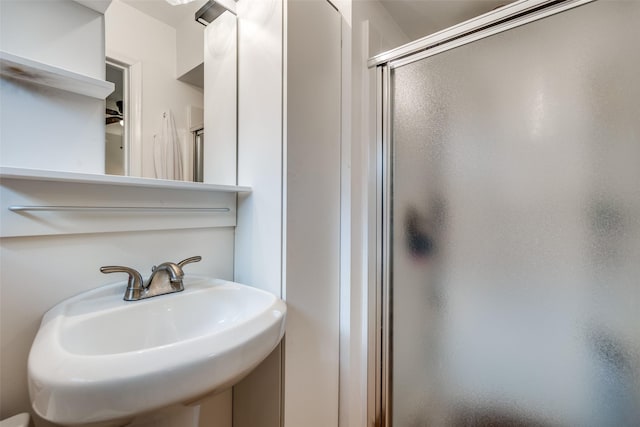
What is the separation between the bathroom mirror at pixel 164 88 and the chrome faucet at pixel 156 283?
294 millimetres

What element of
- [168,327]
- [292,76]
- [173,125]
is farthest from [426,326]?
[173,125]

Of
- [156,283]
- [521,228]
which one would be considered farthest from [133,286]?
[521,228]

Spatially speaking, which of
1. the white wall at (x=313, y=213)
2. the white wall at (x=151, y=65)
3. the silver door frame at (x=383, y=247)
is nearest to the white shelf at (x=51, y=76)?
the white wall at (x=151, y=65)

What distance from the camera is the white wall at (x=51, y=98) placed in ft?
2.03

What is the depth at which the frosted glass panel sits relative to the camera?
72 centimetres

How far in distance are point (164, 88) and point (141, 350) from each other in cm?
80

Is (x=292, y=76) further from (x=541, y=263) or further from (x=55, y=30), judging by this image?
(x=541, y=263)

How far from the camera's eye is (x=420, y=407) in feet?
3.46

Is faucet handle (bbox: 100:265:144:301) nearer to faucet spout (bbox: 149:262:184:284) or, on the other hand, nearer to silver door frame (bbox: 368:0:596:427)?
faucet spout (bbox: 149:262:184:284)

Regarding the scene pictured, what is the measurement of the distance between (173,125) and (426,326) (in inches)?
46.9

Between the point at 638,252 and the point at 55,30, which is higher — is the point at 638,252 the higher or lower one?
the lower one

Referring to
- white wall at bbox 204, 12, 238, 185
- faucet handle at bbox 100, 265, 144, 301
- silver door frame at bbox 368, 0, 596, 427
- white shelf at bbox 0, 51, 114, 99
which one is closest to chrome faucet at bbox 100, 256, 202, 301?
faucet handle at bbox 100, 265, 144, 301

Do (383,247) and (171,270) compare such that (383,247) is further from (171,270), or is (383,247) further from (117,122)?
(117,122)

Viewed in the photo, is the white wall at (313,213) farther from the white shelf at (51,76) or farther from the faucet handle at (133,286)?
the white shelf at (51,76)
